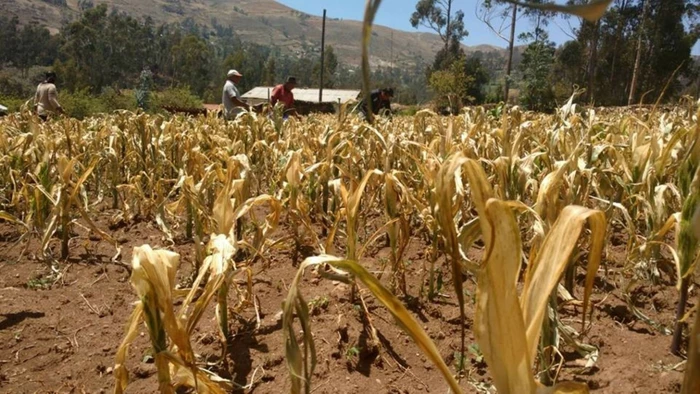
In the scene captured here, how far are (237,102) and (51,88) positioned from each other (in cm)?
261

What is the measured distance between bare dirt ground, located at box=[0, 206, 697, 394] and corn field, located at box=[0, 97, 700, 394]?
1 centimetres

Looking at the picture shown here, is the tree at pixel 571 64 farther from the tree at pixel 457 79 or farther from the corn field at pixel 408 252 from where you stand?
the corn field at pixel 408 252

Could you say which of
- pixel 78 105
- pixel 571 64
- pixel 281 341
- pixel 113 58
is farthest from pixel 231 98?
pixel 113 58

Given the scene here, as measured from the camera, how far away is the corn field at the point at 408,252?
0.69m

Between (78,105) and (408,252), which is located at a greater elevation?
(78,105)

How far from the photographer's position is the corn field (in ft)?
2.28

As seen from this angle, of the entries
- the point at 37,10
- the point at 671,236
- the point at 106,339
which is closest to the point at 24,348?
the point at 106,339

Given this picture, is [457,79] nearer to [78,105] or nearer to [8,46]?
[78,105]

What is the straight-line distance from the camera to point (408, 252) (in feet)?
8.75

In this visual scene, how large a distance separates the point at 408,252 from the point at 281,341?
111cm

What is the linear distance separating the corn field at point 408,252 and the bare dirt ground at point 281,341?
15mm

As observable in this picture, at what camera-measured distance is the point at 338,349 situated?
66.4 inches

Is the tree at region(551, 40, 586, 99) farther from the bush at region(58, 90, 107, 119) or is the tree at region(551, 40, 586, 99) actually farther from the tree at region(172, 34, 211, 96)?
the tree at region(172, 34, 211, 96)

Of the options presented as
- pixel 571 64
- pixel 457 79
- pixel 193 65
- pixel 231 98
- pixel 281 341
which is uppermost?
pixel 571 64
